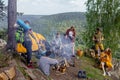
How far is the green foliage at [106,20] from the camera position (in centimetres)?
2923

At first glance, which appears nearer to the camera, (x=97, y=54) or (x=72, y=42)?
(x=72, y=42)

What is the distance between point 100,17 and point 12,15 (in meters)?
17.7

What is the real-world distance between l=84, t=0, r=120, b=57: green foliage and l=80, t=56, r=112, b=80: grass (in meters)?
11.9

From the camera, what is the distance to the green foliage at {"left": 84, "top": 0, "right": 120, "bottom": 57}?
29.2 m

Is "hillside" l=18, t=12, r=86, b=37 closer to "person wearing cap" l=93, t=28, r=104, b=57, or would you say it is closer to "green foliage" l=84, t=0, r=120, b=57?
"green foliage" l=84, t=0, r=120, b=57

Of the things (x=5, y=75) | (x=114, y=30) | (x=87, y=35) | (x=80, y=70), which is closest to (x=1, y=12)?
(x=87, y=35)

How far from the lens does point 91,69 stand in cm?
1569

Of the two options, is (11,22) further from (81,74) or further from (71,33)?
(71,33)

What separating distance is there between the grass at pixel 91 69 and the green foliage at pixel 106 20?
39.1 ft

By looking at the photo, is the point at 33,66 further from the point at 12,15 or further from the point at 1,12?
the point at 1,12

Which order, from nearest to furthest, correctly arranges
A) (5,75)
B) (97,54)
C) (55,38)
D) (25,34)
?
1. (5,75)
2. (25,34)
3. (55,38)
4. (97,54)

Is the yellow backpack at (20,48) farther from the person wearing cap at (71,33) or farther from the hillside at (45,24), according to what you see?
the hillside at (45,24)

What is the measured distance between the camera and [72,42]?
1633 centimetres

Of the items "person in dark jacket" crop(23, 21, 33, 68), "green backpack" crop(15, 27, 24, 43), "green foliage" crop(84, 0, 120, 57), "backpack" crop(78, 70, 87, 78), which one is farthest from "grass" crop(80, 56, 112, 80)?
"green foliage" crop(84, 0, 120, 57)
